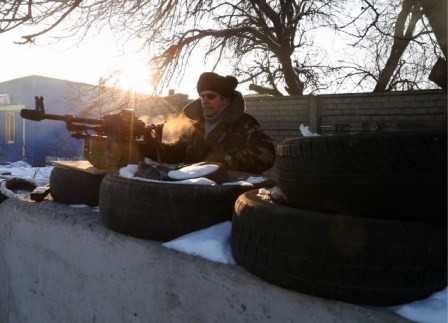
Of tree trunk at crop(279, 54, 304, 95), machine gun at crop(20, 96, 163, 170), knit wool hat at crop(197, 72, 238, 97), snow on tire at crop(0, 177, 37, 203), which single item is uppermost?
tree trunk at crop(279, 54, 304, 95)

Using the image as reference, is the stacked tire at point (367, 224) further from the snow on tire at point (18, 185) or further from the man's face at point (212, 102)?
the snow on tire at point (18, 185)

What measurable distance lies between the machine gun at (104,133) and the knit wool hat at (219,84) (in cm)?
96

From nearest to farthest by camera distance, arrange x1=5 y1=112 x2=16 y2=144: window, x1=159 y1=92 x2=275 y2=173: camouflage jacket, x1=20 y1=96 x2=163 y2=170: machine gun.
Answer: x1=20 y1=96 x2=163 y2=170: machine gun, x1=159 y1=92 x2=275 y2=173: camouflage jacket, x1=5 y1=112 x2=16 y2=144: window

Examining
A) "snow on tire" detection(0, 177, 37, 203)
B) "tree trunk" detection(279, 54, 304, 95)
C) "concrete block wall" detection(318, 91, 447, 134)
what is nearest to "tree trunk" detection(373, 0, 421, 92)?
"concrete block wall" detection(318, 91, 447, 134)

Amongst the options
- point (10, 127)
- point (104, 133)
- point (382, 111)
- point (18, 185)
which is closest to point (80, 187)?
point (104, 133)

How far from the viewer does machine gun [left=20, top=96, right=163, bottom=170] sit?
281cm

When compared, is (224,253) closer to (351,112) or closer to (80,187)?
(80,187)

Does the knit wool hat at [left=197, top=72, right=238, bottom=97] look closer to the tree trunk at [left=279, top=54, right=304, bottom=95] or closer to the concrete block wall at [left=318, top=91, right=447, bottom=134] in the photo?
the concrete block wall at [left=318, top=91, right=447, bottom=134]

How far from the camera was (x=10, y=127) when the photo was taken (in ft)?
74.8

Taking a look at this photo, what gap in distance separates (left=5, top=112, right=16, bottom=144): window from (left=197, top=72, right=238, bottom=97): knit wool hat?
2185 cm

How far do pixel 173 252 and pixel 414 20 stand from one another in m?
8.99

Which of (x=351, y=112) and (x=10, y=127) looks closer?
(x=351, y=112)

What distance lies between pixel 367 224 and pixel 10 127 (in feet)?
81.5

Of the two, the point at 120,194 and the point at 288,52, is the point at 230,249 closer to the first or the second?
the point at 120,194
